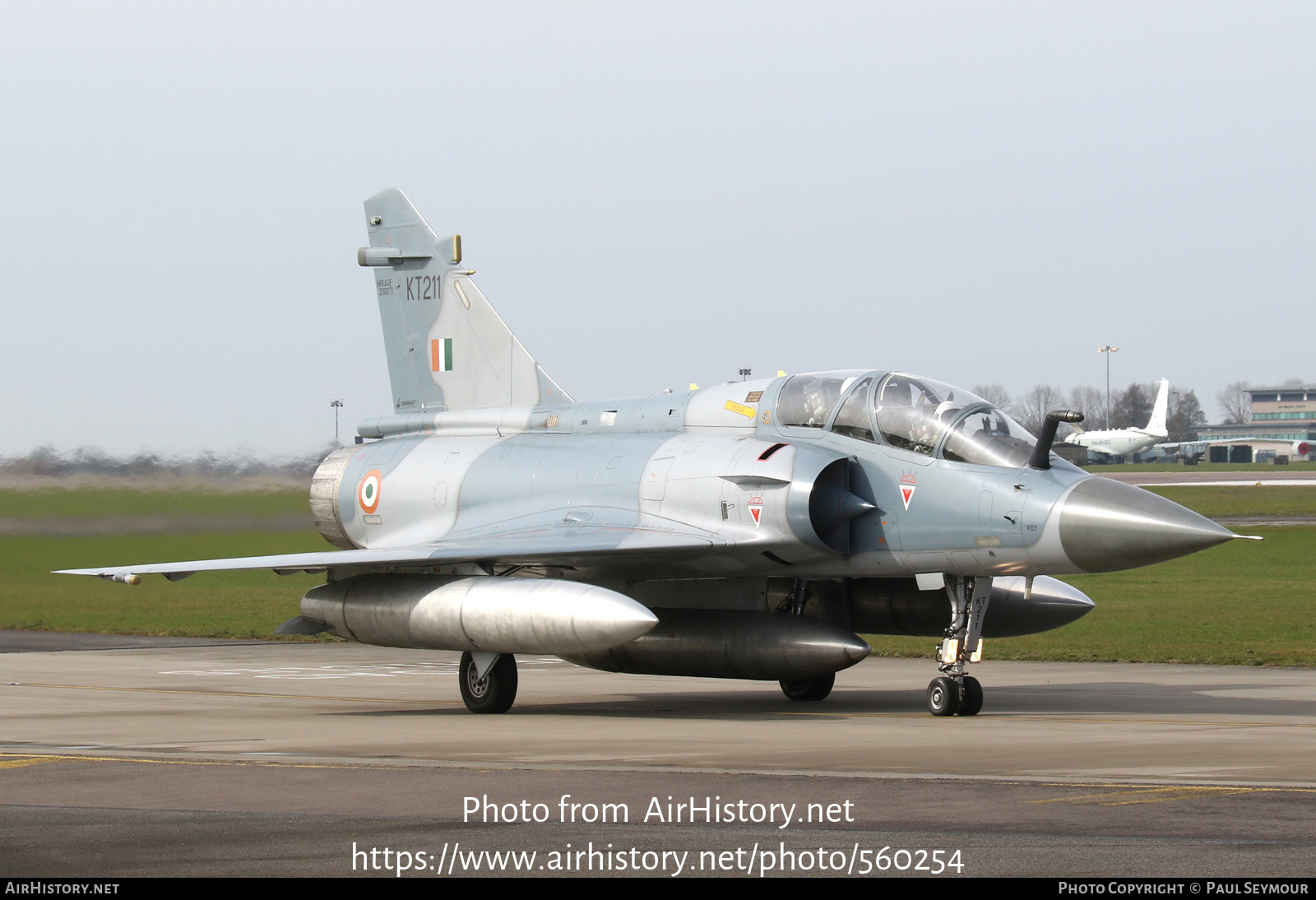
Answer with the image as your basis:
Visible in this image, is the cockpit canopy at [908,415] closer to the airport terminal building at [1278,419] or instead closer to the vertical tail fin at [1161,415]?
the vertical tail fin at [1161,415]

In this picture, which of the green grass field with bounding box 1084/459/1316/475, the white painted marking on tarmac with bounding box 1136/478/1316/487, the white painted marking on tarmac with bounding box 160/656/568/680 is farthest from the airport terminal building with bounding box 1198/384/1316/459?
the white painted marking on tarmac with bounding box 160/656/568/680

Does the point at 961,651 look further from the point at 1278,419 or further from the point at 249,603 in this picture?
the point at 1278,419

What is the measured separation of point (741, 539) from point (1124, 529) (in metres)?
3.58

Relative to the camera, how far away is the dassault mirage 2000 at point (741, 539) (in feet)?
46.5

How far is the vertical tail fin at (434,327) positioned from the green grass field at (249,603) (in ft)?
11.8

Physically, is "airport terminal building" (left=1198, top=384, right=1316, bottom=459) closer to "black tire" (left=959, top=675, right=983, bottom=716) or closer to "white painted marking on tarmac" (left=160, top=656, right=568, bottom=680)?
"white painted marking on tarmac" (left=160, top=656, right=568, bottom=680)

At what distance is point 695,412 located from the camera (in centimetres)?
1675

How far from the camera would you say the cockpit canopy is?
47.6 feet

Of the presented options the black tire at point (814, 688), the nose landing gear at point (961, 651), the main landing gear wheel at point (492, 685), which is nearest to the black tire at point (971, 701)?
the nose landing gear at point (961, 651)

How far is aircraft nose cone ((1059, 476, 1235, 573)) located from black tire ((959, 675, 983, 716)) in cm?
151

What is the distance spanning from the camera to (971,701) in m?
14.3

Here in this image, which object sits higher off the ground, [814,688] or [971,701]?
[971,701]

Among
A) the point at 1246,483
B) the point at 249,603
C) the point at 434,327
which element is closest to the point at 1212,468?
the point at 1246,483

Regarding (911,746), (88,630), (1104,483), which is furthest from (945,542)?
(88,630)
